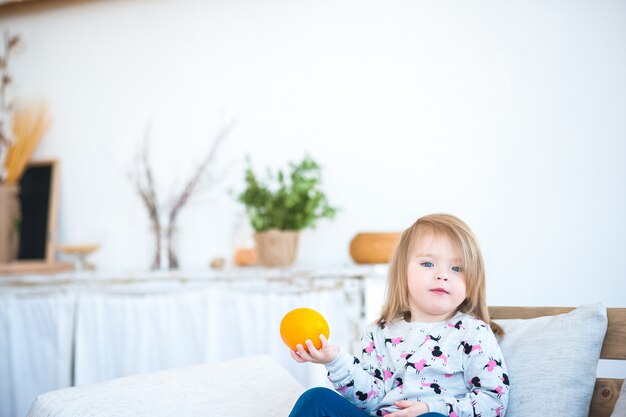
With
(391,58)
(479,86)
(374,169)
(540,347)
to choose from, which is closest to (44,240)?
(374,169)

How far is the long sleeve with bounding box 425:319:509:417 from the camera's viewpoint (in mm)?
1177

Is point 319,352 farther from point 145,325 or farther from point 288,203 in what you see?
point 145,325

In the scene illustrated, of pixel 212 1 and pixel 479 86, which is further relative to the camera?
pixel 212 1

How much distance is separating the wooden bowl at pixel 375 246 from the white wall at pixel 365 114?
1.16 ft

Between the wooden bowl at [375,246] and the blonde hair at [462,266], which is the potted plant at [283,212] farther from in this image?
the blonde hair at [462,266]

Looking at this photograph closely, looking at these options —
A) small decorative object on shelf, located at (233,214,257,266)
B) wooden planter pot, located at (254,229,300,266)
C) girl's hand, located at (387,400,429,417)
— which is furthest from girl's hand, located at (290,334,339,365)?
small decorative object on shelf, located at (233,214,257,266)

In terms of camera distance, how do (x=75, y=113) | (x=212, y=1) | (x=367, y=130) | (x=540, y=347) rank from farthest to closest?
1. (x=75, y=113)
2. (x=212, y=1)
3. (x=367, y=130)
4. (x=540, y=347)

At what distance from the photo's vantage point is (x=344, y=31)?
2891 millimetres

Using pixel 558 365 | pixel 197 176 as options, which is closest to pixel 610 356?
pixel 558 365

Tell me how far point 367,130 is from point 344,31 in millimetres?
509

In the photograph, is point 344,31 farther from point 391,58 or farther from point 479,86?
point 479,86

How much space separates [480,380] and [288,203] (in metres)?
1.45

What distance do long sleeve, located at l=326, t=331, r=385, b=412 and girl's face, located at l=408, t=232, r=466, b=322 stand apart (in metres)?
0.18

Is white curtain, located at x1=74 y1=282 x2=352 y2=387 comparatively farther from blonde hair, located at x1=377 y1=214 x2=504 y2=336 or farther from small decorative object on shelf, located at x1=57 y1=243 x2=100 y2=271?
blonde hair, located at x1=377 y1=214 x2=504 y2=336
